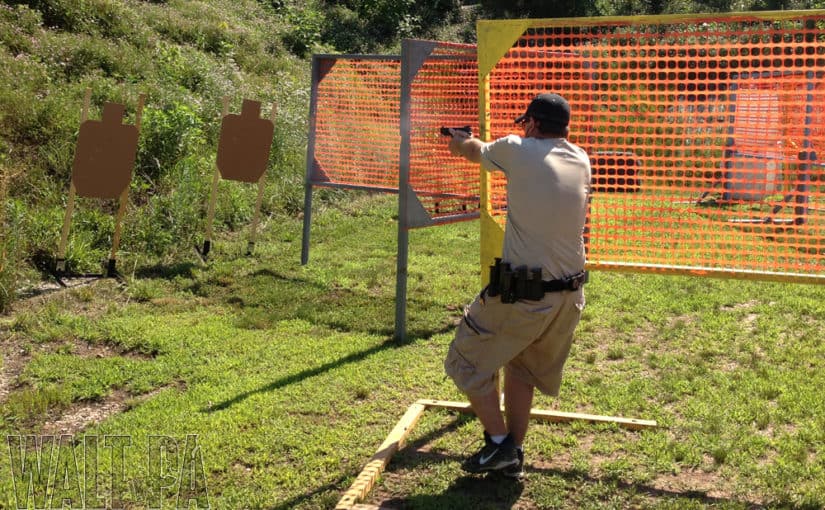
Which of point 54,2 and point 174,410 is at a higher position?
point 54,2

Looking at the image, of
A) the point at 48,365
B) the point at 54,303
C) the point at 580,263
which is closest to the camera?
the point at 580,263

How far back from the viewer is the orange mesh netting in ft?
24.0

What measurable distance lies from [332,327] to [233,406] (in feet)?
6.28

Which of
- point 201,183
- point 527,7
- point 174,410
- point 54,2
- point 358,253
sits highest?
point 527,7

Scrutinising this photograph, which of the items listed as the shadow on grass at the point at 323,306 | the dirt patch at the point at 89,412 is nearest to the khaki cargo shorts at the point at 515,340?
the dirt patch at the point at 89,412

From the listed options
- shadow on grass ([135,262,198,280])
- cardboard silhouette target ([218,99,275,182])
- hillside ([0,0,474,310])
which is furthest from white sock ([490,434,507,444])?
cardboard silhouette target ([218,99,275,182])

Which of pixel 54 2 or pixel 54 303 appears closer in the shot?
pixel 54 303

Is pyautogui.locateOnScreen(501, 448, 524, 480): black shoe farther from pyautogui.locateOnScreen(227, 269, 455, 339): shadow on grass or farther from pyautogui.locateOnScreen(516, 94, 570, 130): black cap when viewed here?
pyautogui.locateOnScreen(227, 269, 455, 339): shadow on grass

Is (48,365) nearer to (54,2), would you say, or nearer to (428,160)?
(428,160)

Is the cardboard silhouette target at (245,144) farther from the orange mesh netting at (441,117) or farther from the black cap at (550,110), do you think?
the black cap at (550,110)

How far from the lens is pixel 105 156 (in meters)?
8.05

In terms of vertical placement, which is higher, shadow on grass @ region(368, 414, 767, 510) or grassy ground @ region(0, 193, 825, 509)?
grassy ground @ region(0, 193, 825, 509)

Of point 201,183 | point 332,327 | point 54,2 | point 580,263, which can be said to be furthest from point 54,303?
point 54,2

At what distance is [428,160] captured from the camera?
7.51 metres
